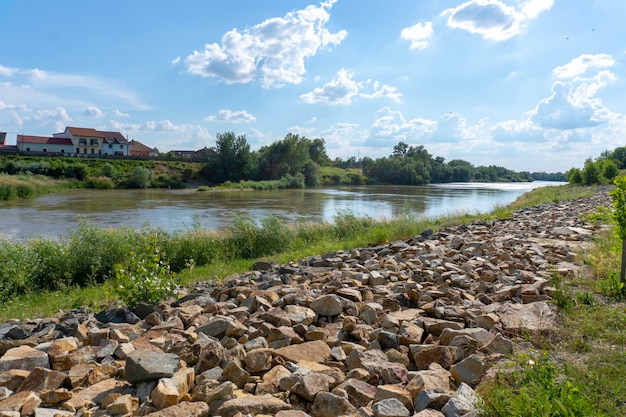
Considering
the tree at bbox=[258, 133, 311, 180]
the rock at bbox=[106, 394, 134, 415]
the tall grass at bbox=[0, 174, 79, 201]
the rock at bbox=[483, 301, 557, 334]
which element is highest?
the tree at bbox=[258, 133, 311, 180]

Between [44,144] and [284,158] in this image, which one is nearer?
[284,158]

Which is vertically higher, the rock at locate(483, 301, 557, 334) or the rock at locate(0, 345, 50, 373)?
the rock at locate(483, 301, 557, 334)

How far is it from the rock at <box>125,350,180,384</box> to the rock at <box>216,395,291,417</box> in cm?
68

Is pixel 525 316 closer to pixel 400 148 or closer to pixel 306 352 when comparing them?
pixel 306 352

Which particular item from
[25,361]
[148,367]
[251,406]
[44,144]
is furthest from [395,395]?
[44,144]

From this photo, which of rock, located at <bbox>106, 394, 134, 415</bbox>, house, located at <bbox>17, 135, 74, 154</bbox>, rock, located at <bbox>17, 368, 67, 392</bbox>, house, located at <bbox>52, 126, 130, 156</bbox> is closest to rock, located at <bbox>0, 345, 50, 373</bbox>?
rock, located at <bbox>17, 368, 67, 392</bbox>

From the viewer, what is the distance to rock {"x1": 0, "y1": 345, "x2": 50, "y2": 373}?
3849mm

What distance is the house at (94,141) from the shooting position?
320 feet

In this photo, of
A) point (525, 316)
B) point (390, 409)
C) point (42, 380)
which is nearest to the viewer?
point (390, 409)

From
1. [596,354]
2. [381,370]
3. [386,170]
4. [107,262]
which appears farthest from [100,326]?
[386,170]

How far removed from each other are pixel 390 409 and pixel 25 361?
10.7 ft

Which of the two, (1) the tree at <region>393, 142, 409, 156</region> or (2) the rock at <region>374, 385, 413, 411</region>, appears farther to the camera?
(1) the tree at <region>393, 142, 409, 156</region>

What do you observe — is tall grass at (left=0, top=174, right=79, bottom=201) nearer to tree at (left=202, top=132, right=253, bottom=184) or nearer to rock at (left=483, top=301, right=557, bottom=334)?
tree at (left=202, top=132, right=253, bottom=184)

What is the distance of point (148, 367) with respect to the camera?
11.1 feet
